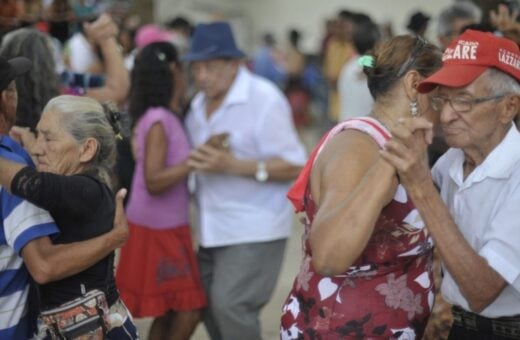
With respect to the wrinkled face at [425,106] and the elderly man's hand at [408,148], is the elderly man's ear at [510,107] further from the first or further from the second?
the elderly man's hand at [408,148]

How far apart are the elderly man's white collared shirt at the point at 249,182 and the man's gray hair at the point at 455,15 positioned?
1.26m

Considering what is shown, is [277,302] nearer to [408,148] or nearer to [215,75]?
[215,75]

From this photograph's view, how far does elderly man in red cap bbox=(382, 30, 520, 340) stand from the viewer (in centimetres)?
265

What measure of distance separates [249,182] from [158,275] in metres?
0.70

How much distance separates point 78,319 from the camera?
3.14m

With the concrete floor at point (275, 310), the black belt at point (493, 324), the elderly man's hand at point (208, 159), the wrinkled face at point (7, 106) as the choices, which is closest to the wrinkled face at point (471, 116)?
the black belt at point (493, 324)

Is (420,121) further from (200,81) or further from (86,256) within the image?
(200,81)

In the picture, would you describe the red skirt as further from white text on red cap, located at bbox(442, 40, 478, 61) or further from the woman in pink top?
white text on red cap, located at bbox(442, 40, 478, 61)

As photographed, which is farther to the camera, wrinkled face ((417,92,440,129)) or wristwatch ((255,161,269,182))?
wristwatch ((255,161,269,182))

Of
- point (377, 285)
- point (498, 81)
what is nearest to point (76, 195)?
point (377, 285)

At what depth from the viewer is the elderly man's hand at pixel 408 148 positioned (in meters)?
2.56

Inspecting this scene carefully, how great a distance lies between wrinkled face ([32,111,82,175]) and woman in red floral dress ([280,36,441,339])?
82cm

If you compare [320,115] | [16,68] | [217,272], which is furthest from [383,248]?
[320,115]

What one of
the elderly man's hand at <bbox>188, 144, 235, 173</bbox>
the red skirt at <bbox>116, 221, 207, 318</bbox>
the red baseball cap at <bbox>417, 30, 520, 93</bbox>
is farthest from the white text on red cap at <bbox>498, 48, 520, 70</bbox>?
the red skirt at <bbox>116, 221, 207, 318</bbox>
